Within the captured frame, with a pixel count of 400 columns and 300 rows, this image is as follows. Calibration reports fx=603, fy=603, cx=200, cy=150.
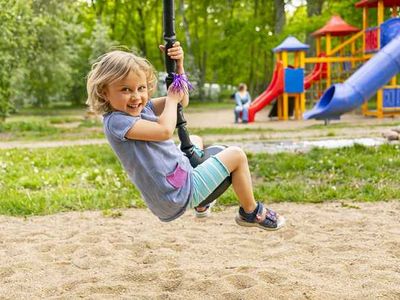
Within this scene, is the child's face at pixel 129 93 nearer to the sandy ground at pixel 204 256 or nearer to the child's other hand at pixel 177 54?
the child's other hand at pixel 177 54

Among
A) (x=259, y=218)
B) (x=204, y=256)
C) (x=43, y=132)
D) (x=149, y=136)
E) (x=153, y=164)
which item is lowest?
(x=43, y=132)

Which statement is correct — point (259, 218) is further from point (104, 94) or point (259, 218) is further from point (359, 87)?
point (359, 87)

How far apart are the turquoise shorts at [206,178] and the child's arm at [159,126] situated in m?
0.33

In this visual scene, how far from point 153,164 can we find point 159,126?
231 mm

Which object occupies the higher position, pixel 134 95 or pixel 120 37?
pixel 120 37

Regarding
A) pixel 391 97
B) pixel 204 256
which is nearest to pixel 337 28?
pixel 391 97

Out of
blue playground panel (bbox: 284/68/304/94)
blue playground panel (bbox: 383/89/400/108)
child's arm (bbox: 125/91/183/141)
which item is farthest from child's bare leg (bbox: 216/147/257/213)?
blue playground panel (bbox: 284/68/304/94)

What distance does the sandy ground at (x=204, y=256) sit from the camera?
4043mm

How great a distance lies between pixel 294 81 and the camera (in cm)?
2238

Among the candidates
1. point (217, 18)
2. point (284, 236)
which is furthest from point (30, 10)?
point (217, 18)

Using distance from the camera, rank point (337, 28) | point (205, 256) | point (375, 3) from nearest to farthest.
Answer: point (205, 256)
point (375, 3)
point (337, 28)

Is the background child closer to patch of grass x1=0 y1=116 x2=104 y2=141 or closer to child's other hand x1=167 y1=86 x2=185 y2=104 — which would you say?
patch of grass x1=0 y1=116 x2=104 y2=141

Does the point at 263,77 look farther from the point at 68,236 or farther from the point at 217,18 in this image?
the point at 68,236

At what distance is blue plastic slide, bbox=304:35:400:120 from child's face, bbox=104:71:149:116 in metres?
11.5
